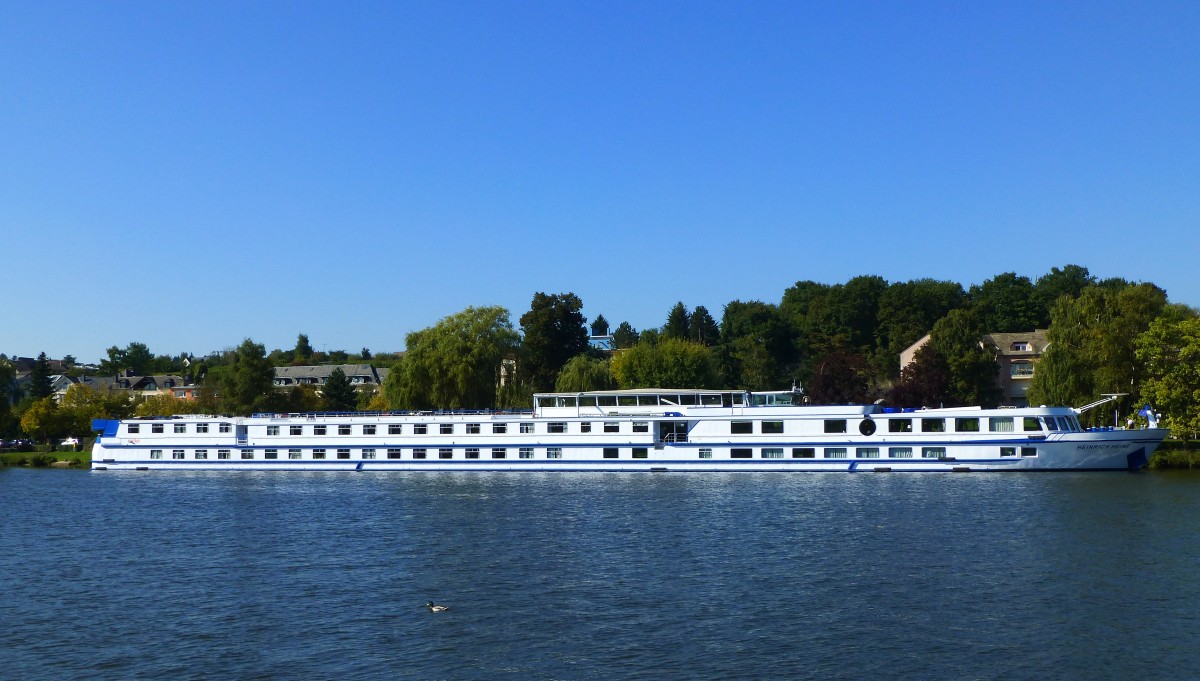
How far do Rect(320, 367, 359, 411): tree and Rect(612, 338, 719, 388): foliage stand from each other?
3560cm

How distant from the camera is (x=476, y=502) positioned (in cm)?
5756

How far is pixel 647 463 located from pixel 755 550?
3330 cm

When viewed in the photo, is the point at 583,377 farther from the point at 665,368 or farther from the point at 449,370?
the point at 449,370

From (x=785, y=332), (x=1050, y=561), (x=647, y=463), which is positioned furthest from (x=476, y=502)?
(x=785, y=332)

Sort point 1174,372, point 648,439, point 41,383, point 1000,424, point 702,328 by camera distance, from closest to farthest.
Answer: point 1000,424 < point 1174,372 < point 648,439 < point 41,383 < point 702,328

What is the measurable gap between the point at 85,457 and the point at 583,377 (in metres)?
48.9

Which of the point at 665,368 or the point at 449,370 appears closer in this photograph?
the point at 449,370

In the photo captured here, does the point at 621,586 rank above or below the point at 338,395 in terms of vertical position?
below

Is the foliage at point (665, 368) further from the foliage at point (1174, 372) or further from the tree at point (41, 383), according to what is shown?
the tree at point (41, 383)

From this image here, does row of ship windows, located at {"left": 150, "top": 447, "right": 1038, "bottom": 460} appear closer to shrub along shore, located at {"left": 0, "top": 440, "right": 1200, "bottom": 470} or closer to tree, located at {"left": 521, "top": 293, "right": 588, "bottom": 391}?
shrub along shore, located at {"left": 0, "top": 440, "right": 1200, "bottom": 470}

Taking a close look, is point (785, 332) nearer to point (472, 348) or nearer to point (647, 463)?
point (472, 348)

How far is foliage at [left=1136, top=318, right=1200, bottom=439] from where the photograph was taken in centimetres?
7012

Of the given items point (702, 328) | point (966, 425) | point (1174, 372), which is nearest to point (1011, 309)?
point (702, 328)

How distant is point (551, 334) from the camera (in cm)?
12125
